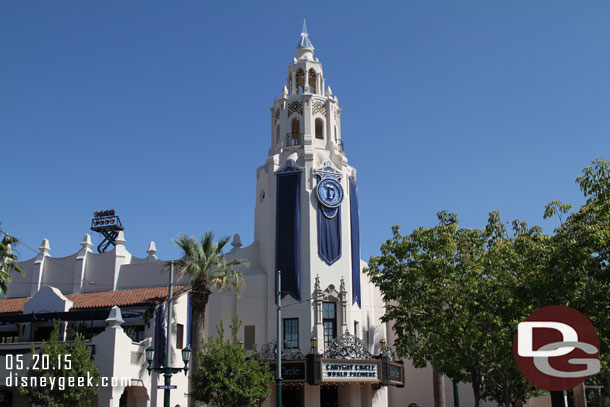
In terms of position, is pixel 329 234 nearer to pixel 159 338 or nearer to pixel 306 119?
pixel 306 119

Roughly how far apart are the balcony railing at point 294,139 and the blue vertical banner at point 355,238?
4580 mm

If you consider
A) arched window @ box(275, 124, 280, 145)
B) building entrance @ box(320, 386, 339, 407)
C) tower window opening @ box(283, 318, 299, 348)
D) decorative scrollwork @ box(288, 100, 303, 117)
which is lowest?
building entrance @ box(320, 386, 339, 407)

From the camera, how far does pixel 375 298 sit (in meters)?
44.5

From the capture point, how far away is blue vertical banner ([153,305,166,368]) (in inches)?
1359

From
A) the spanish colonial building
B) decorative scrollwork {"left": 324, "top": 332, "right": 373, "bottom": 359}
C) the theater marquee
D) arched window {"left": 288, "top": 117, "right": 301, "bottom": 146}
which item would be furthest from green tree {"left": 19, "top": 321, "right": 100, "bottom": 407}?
arched window {"left": 288, "top": 117, "right": 301, "bottom": 146}

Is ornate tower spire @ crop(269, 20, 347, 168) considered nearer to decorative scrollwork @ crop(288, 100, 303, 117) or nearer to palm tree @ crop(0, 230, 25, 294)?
decorative scrollwork @ crop(288, 100, 303, 117)

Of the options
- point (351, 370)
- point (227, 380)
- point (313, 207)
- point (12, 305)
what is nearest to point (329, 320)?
point (351, 370)

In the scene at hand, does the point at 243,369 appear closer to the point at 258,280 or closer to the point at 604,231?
the point at 258,280

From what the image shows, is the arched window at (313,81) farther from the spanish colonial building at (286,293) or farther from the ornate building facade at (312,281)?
the ornate building facade at (312,281)

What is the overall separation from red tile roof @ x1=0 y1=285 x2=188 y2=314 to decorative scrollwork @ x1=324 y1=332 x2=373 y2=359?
30.7 ft

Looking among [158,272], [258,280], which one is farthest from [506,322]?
[158,272]

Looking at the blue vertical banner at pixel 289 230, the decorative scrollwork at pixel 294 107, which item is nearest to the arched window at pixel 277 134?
the decorative scrollwork at pixel 294 107

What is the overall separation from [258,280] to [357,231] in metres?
7.40

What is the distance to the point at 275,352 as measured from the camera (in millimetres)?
37406
